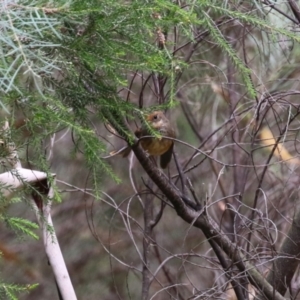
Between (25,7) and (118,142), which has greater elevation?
(25,7)

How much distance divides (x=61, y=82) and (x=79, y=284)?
7.54 feet

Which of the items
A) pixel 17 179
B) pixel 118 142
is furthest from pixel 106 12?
pixel 118 142

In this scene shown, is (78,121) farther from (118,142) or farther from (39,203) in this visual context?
(118,142)

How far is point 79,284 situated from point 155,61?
8.05ft

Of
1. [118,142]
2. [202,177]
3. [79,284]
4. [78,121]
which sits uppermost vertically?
[78,121]

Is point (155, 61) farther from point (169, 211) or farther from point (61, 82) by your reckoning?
point (169, 211)

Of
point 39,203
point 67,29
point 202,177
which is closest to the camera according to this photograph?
point 67,29

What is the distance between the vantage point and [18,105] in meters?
0.93

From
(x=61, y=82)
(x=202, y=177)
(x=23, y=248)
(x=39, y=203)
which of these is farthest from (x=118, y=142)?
(x=61, y=82)

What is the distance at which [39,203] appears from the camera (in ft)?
4.00

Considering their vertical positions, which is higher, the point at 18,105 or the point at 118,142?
the point at 18,105

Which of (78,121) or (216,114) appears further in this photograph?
(216,114)

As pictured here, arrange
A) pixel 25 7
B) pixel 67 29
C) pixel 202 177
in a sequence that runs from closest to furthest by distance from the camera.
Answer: pixel 25 7
pixel 67 29
pixel 202 177

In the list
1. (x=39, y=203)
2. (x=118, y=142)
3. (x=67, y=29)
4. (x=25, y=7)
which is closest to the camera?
(x=25, y=7)
